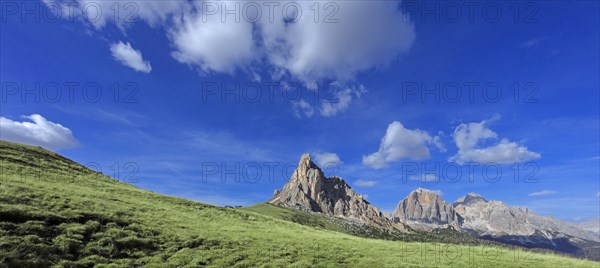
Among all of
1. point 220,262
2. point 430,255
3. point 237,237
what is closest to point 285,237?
point 237,237

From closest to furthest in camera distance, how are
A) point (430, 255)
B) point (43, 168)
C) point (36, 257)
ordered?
point (36, 257)
point (430, 255)
point (43, 168)

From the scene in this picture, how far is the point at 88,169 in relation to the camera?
246 ft

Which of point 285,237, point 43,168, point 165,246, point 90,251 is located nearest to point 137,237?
point 165,246

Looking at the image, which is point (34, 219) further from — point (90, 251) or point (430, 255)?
point (430, 255)

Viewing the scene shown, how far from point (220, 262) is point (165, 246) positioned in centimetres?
650

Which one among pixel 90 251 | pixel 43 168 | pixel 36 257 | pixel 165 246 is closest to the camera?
pixel 36 257

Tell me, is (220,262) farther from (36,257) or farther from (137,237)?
(36,257)

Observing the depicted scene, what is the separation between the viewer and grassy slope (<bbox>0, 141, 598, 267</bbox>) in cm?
2769

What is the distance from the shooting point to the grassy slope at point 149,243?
90.8 feet

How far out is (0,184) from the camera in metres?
38.5

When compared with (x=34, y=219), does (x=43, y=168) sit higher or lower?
higher

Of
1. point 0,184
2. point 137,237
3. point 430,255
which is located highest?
point 0,184

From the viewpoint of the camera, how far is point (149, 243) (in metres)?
32.8

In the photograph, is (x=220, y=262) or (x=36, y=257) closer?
(x=36, y=257)
